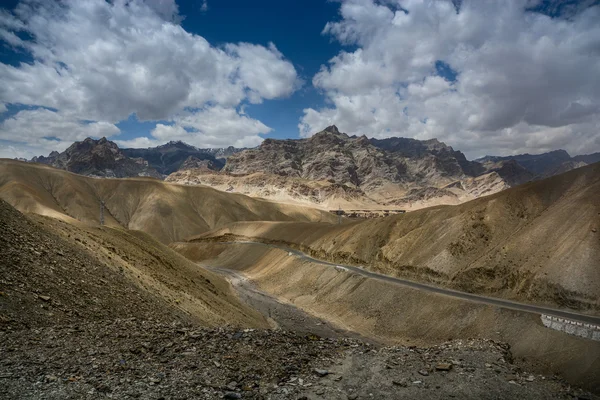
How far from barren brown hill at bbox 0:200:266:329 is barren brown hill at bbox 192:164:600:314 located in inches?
962

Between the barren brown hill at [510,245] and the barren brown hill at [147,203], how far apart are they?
4046 inches

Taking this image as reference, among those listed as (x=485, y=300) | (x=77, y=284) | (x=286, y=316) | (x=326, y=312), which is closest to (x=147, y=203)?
(x=286, y=316)

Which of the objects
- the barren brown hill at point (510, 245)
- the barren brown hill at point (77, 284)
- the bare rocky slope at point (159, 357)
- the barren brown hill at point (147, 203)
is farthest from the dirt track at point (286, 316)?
the barren brown hill at point (147, 203)

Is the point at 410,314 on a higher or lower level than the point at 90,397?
lower

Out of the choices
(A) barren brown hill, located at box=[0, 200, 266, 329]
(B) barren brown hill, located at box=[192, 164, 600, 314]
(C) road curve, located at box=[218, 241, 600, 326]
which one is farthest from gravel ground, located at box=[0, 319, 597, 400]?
(B) barren brown hill, located at box=[192, 164, 600, 314]

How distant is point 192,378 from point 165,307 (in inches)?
467

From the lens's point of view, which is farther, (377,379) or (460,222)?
(460,222)

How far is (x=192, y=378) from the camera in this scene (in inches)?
439

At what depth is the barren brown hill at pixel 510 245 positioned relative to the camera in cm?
3131

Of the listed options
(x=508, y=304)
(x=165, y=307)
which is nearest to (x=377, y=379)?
(x=165, y=307)

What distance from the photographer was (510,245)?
38.7 m

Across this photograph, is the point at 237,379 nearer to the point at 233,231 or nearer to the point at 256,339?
the point at 256,339

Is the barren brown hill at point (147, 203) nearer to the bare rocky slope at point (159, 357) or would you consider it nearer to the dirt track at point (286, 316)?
the dirt track at point (286, 316)

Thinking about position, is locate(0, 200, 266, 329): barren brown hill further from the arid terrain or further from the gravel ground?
the gravel ground
